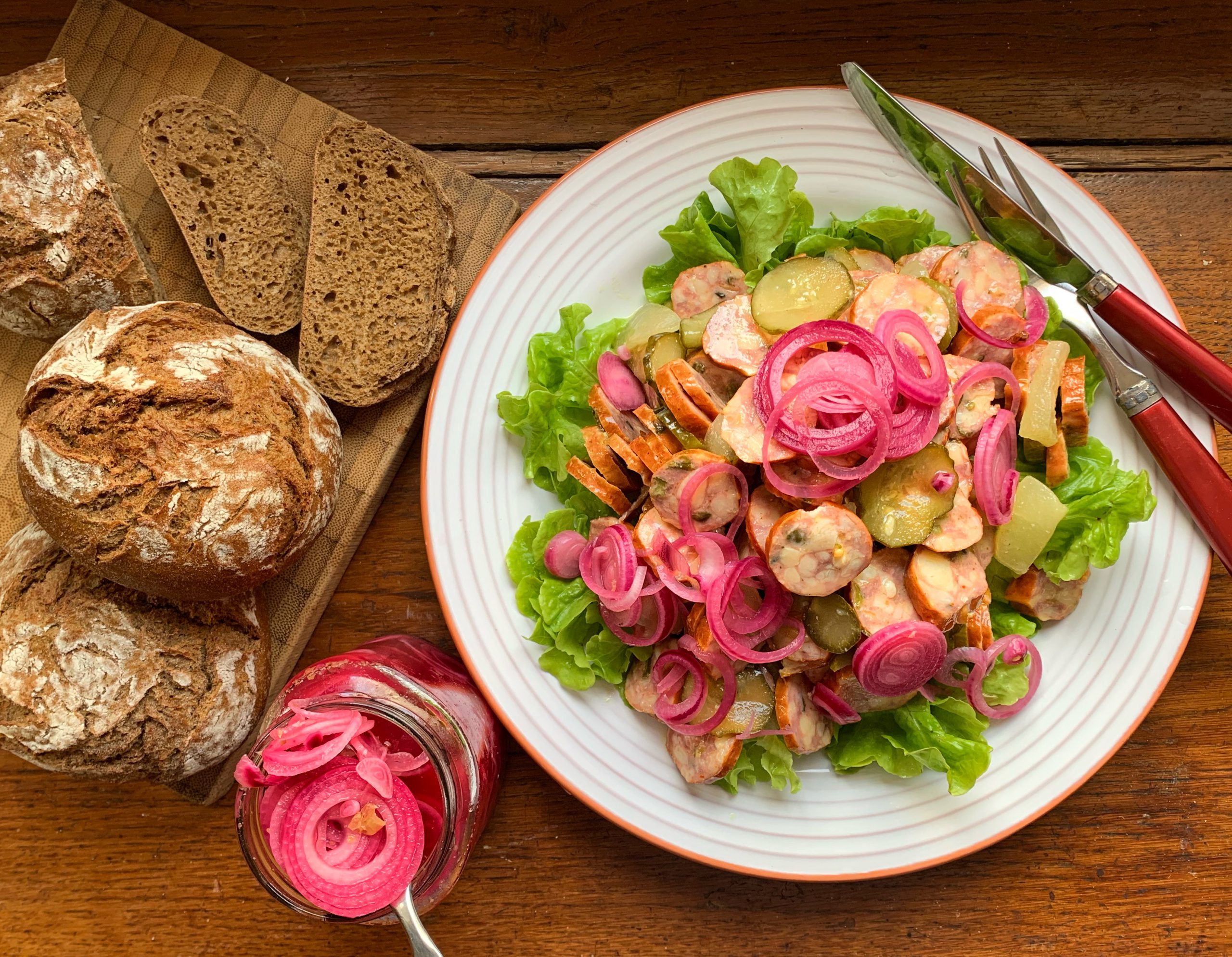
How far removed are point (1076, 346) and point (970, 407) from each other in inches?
15.7

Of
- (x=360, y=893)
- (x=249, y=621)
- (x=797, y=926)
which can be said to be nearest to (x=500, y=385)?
(x=249, y=621)

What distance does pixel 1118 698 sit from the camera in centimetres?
204

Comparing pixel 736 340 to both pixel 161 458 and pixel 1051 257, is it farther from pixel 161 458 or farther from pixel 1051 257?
pixel 161 458

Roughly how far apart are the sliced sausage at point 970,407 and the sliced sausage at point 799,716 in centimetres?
64

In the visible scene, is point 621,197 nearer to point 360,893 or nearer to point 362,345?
point 362,345

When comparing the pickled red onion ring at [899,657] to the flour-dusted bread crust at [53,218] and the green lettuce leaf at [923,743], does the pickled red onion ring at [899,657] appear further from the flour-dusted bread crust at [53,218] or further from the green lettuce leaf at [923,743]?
the flour-dusted bread crust at [53,218]

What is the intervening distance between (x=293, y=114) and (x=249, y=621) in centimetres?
130

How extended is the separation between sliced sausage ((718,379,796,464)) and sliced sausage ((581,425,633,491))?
27cm

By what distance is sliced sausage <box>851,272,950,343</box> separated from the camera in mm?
1877

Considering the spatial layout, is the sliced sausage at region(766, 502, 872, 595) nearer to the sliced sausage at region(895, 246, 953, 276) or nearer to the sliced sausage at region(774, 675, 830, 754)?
the sliced sausage at region(774, 675, 830, 754)

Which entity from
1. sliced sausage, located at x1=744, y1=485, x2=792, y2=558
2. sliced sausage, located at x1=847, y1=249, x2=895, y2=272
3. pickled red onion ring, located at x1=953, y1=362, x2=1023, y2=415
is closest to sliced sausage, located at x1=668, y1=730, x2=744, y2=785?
sliced sausage, located at x1=744, y1=485, x2=792, y2=558

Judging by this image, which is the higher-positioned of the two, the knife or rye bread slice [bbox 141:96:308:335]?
the knife

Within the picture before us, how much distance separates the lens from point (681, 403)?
1870mm

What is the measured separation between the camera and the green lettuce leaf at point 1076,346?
2.02m
